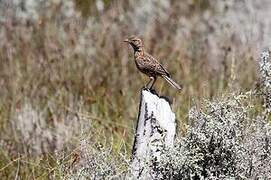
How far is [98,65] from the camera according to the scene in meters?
7.52

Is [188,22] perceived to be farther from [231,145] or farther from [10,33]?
[231,145]

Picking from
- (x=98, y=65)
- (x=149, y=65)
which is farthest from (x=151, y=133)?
(x=98, y=65)

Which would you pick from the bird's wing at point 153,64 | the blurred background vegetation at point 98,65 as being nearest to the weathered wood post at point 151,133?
the bird's wing at point 153,64

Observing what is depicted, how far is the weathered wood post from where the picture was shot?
362 cm

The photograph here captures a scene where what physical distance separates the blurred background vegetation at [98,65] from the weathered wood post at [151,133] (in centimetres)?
86

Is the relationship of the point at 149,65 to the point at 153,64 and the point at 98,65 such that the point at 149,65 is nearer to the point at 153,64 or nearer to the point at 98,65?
the point at 153,64

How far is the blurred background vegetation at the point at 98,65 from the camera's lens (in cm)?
564

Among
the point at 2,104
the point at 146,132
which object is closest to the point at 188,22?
the point at 2,104

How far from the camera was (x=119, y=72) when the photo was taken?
734cm

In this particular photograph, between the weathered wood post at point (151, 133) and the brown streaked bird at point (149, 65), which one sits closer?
the weathered wood post at point (151, 133)

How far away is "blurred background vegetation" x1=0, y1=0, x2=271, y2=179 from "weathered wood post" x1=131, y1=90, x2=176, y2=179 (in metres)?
0.86

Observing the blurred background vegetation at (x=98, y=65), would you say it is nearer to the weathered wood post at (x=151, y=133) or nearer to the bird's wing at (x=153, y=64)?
A: the bird's wing at (x=153, y=64)

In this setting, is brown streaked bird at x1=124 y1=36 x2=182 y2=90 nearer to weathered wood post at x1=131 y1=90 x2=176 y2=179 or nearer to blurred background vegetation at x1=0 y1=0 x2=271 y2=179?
weathered wood post at x1=131 y1=90 x2=176 y2=179

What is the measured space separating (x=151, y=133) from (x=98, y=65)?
3.85 meters
